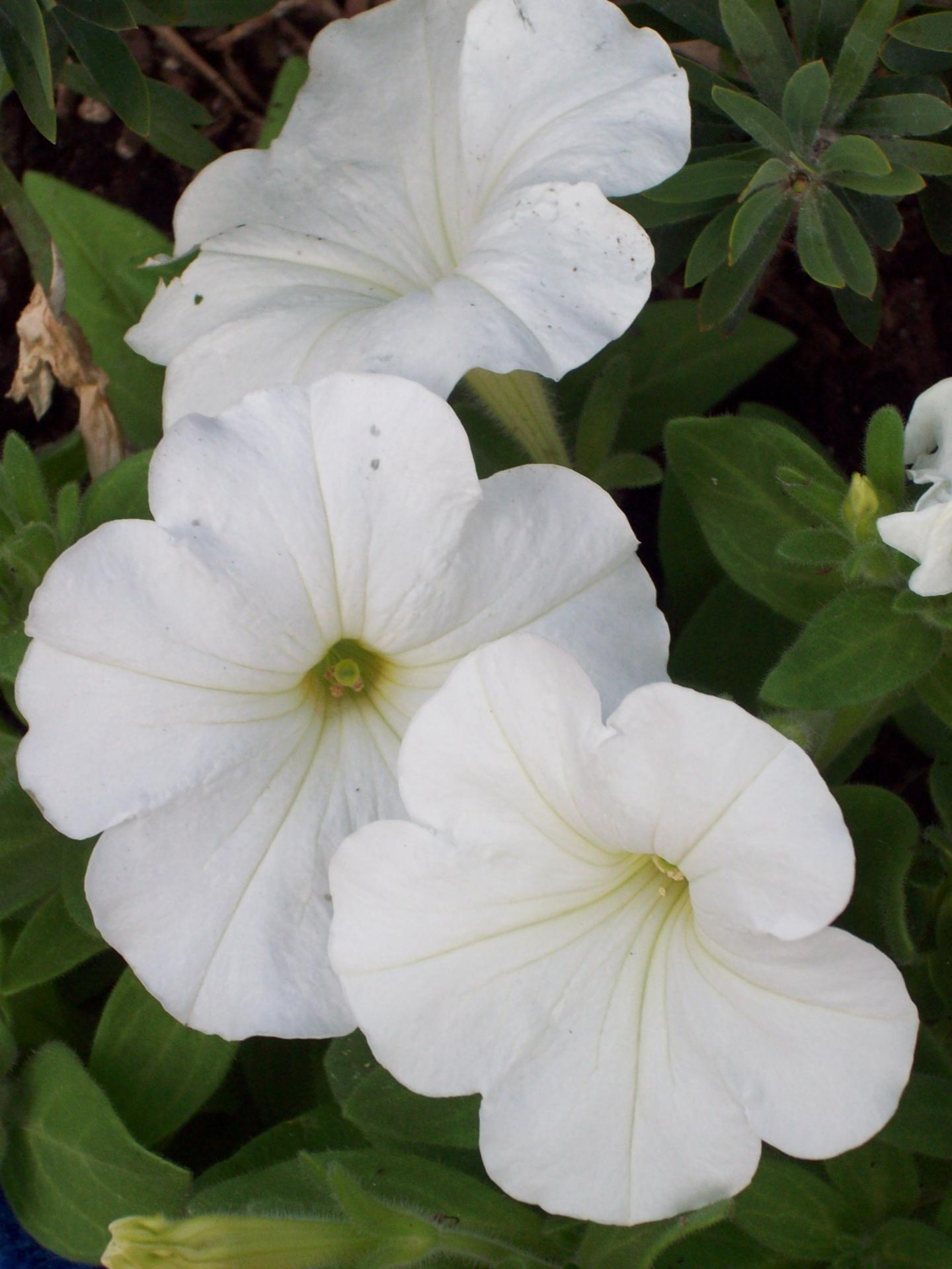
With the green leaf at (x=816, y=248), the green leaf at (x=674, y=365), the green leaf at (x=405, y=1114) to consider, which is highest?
the green leaf at (x=816, y=248)

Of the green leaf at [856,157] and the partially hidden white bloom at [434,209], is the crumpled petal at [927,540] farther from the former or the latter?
the green leaf at [856,157]

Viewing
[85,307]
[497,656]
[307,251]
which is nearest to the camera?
[497,656]

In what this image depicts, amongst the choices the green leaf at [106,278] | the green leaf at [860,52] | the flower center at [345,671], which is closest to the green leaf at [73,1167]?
the flower center at [345,671]

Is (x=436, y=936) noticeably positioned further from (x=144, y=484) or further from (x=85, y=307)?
(x=85, y=307)

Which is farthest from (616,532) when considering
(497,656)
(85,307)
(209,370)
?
(85,307)

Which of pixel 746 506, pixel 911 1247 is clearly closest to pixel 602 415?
pixel 746 506

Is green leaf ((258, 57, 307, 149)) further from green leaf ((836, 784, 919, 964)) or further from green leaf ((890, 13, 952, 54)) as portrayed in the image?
green leaf ((836, 784, 919, 964))

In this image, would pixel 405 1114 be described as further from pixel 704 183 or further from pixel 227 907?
pixel 704 183

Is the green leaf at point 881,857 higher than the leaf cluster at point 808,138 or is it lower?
lower
